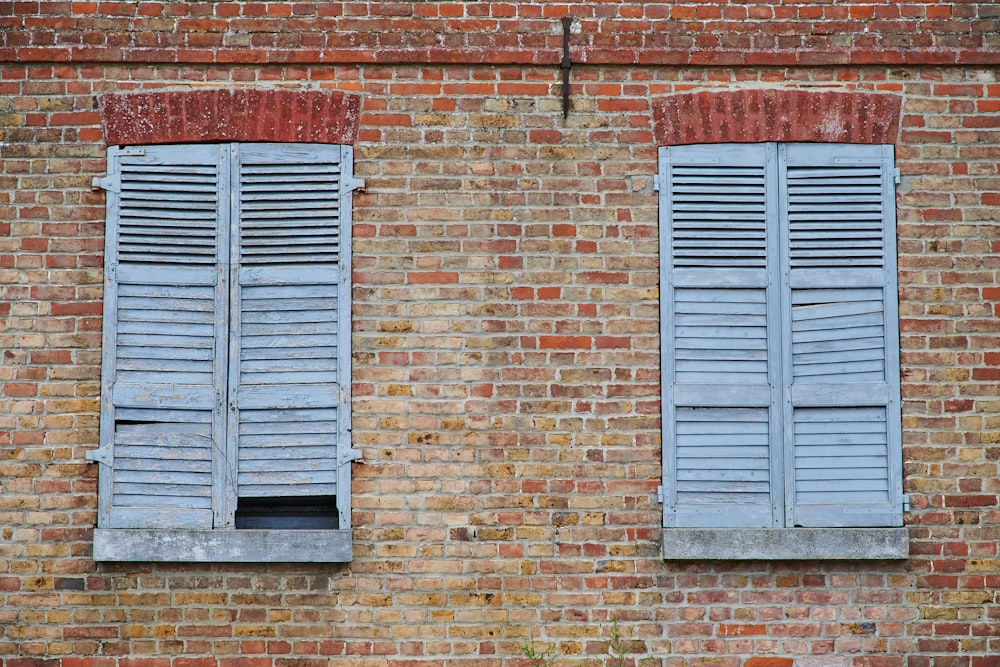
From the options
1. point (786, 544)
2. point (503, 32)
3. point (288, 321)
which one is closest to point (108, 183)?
point (288, 321)

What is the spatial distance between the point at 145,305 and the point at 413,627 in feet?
6.98

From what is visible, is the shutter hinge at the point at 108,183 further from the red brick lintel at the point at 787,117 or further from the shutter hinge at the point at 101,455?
the red brick lintel at the point at 787,117

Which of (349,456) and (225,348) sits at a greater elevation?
(225,348)

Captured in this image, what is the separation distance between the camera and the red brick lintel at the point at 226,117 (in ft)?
16.4

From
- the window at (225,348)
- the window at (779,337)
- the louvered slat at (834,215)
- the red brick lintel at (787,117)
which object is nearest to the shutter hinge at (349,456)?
the window at (225,348)

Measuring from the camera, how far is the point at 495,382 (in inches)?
195

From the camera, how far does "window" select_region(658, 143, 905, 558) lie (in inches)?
194

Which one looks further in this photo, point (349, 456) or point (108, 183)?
point (108, 183)

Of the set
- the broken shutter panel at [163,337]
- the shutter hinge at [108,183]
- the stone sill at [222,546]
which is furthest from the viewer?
the shutter hinge at [108,183]

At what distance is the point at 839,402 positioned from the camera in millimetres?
4938

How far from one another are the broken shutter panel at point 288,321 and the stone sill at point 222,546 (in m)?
0.22

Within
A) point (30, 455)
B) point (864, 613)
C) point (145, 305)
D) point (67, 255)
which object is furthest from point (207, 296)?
point (864, 613)

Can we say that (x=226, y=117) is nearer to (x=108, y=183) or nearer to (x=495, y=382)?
(x=108, y=183)

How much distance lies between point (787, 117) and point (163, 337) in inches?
134
